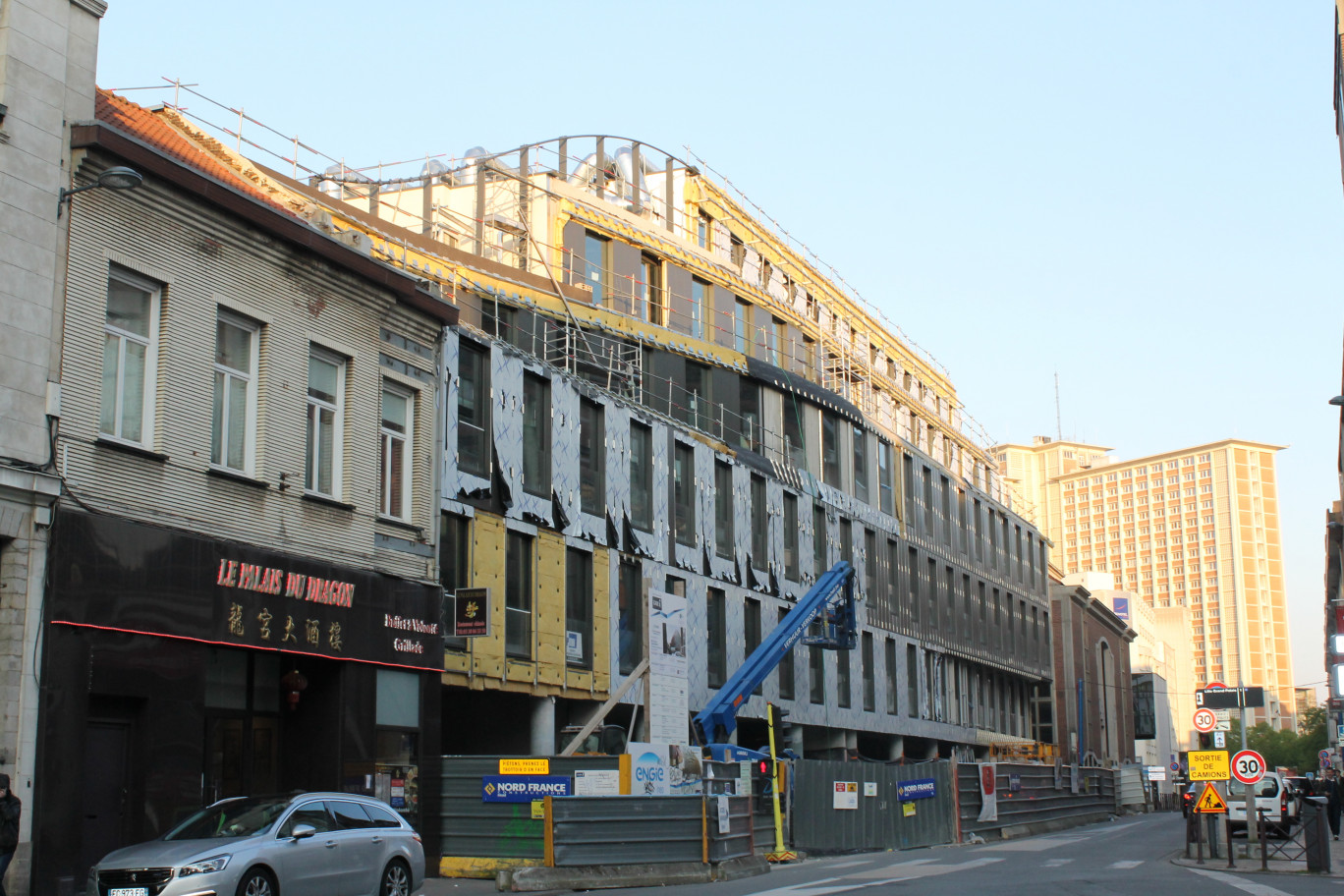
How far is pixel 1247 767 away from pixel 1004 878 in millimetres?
5766

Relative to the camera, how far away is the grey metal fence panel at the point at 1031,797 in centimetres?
3619

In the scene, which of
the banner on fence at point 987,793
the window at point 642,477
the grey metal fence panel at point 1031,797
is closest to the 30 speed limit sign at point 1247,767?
the grey metal fence panel at point 1031,797

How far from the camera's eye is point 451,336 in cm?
2633

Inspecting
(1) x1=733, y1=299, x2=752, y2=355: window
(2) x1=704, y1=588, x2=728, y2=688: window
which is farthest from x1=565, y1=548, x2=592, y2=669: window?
(1) x1=733, y1=299, x2=752, y2=355: window

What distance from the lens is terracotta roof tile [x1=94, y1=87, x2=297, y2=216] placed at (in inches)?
757

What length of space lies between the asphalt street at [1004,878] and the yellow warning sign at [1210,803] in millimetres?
940

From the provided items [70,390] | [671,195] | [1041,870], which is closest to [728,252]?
[671,195]

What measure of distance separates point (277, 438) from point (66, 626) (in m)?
4.69

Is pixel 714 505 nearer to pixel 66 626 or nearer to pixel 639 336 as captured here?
pixel 639 336

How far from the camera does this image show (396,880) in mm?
16438

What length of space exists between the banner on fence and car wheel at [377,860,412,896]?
23.1 m

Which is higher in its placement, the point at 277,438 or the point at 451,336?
the point at 451,336

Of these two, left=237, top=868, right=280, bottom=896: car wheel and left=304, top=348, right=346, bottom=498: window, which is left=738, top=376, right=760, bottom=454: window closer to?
Answer: left=304, top=348, right=346, bottom=498: window

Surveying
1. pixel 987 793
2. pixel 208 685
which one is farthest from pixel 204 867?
pixel 987 793
